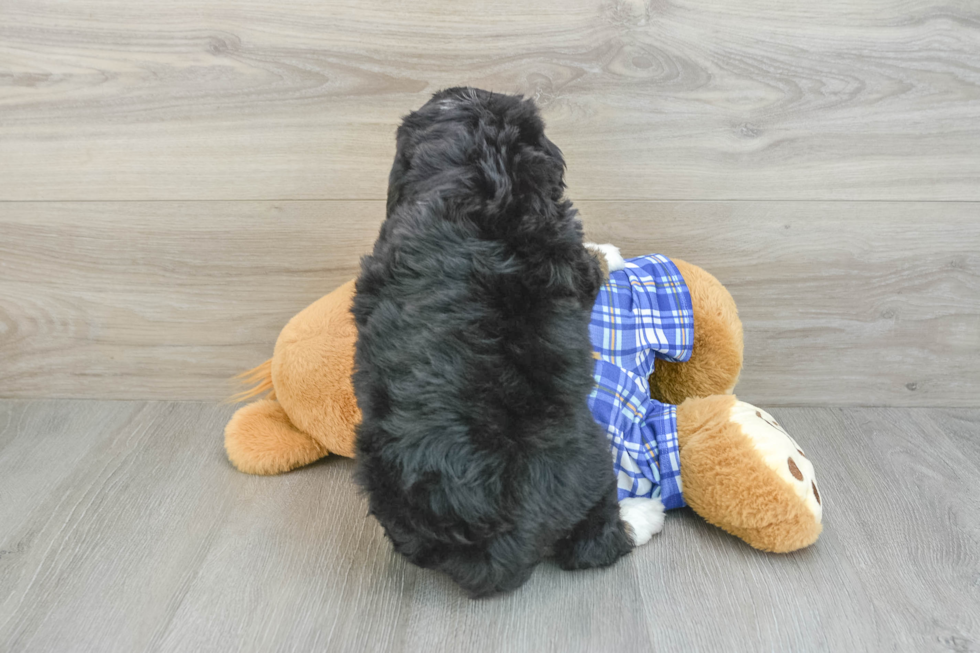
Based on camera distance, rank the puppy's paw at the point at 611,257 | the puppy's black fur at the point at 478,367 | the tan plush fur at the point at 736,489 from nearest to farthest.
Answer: the puppy's black fur at the point at 478,367 → the tan plush fur at the point at 736,489 → the puppy's paw at the point at 611,257

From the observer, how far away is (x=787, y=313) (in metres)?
0.96

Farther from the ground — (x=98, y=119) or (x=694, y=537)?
(x=98, y=119)

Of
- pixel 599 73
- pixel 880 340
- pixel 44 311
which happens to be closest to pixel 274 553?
pixel 44 311

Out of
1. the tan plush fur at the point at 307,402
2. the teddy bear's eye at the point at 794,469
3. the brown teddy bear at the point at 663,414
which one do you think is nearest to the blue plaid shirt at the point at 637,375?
the brown teddy bear at the point at 663,414

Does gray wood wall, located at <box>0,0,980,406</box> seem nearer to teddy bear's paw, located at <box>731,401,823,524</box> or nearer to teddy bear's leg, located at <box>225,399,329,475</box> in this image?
teddy bear's leg, located at <box>225,399,329,475</box>

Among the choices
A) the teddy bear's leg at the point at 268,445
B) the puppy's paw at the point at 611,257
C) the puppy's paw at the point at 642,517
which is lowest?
the teddy bear's leg at the point at 268,445

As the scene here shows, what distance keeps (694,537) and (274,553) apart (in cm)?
46

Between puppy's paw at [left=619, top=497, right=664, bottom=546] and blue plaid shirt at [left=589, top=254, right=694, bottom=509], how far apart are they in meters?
0.02

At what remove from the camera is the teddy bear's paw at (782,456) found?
26.1 inches

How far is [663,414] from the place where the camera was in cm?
73

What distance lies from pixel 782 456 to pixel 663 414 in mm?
127

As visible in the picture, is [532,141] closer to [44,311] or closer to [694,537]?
[694,537]

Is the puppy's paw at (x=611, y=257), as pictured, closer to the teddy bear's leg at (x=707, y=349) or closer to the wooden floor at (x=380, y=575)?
the teddy bear's leg at (x=707, y=349)

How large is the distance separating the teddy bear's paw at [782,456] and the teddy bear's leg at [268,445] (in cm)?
53
